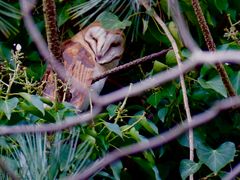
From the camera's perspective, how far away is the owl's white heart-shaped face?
1926 mm

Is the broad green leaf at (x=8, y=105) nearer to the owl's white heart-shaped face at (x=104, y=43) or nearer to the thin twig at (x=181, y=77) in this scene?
the thin twig at (x=181, y=77)

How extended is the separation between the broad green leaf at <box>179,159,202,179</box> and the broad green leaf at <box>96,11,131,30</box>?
49 centimetres

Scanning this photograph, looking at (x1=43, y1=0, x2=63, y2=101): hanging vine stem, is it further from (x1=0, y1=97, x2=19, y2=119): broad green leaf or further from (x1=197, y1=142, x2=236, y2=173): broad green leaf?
(x1=197, y1=142, x2=236, y2=173): broad green leaf

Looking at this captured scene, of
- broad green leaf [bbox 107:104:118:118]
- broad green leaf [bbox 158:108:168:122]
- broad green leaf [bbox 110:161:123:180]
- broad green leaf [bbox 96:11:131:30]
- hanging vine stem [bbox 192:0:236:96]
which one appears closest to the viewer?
hanging vine stem [bbox 192:0:236:96]

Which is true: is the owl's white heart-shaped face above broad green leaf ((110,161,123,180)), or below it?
above

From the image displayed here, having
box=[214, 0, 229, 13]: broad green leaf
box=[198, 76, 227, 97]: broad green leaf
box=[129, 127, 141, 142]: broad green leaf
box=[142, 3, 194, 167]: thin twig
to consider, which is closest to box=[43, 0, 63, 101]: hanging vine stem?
box=[129, 127, 141, 142]: broad green leaf

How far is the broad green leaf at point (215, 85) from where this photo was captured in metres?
1.57

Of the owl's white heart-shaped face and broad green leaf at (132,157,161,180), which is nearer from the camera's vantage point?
broad green leaf at (132,157,161,180)

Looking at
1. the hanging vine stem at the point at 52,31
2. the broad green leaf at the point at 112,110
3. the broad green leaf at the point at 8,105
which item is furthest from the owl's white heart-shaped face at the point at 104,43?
the broad green leaf at the point at 8,105

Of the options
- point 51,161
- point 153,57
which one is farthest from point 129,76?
point 51,161

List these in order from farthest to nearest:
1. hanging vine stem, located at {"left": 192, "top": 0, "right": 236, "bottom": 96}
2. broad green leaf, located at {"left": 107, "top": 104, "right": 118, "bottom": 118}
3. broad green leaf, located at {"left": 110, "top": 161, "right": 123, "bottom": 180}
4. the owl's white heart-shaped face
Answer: the owl's white heart-shaped face → broad green leaf, located at {"left": 107, "top": 104, "right": 118, "bottom": 118} → broad green leaf, located at {"left": 110, "top": 161, "right": 123, "bottom": 180} → hanging vine stem, located at {"left": 192, "top": 0, "right": 236, "bottom": 96}

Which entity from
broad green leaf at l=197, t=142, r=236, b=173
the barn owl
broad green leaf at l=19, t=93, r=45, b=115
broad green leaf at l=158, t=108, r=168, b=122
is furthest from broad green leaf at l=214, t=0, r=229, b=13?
broad green leaf at l=19, t=93, r=45, b=115

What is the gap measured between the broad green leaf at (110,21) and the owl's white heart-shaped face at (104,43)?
0.12 meters

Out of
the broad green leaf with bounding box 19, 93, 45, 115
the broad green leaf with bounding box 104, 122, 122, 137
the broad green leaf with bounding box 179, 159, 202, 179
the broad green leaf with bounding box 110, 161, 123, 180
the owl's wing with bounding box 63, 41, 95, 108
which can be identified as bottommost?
the broad green leaf with bounding box 179, 159, 202, 179
